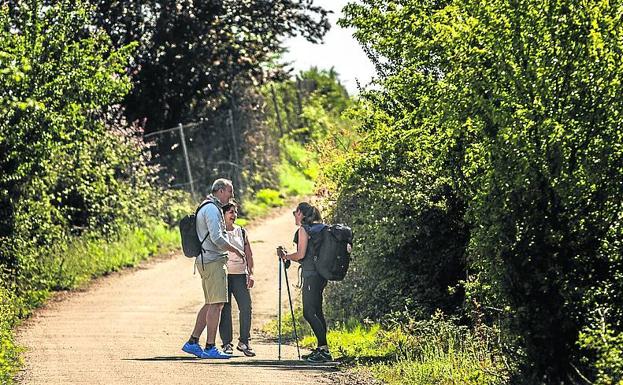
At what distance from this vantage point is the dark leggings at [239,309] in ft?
53.0

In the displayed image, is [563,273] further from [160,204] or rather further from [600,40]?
[160,204]

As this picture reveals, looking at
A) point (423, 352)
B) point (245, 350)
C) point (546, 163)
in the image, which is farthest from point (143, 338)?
point (546, 163)

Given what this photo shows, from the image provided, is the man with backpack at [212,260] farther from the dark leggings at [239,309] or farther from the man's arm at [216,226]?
the dark leggings at [239,309]

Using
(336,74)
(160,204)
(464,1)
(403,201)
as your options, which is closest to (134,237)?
(160,204)

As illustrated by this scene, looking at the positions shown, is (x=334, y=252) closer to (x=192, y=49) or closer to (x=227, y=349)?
(x=227, y=349)

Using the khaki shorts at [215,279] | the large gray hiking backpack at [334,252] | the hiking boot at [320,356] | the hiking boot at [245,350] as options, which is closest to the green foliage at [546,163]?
the large gray hiking backpack at [334,252]


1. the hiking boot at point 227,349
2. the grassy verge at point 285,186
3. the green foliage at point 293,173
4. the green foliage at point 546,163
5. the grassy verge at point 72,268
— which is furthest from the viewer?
the green foliage at point 293,173

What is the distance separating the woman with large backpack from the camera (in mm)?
15414

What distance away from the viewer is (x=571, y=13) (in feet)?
36.5

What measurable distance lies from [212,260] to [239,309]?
1179mm

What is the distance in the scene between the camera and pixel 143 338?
17594 mm

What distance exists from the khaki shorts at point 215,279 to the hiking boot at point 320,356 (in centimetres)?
121

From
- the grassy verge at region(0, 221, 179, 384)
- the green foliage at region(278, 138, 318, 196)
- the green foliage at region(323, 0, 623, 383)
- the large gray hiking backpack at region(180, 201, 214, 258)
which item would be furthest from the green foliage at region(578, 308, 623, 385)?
the green foliage at region(278, 138, 318, 196)

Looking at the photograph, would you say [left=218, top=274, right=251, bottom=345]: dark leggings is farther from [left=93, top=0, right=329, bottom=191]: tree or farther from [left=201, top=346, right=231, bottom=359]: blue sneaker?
[left=93, top=0, right=329, bottom=191]: tree
